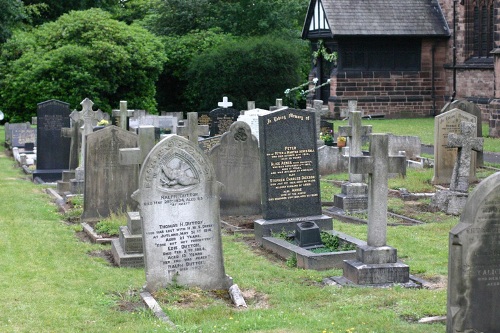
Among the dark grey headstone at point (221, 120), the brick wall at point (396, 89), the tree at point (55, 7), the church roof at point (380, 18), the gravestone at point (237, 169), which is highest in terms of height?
the tree at point (55, 7)

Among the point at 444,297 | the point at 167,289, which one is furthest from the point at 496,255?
the point at 167,289

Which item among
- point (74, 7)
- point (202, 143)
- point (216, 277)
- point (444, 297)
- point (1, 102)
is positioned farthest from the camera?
point (74, 7)

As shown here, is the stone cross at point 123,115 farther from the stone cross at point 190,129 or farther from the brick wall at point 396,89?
the brick wall at point 396,89

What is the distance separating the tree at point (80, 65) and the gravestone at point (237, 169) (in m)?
19.1

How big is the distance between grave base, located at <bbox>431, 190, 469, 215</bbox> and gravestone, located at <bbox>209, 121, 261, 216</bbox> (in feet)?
10.3

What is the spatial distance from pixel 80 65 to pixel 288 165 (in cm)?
2247

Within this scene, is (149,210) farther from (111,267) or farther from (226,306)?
(111,267)

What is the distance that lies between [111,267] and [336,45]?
93.9 feet

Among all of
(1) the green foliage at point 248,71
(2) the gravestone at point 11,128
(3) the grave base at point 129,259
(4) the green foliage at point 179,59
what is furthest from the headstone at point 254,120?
(4) the green foliage at point 179,59

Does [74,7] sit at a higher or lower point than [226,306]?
higher

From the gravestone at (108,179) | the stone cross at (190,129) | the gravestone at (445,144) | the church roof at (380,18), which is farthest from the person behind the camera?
the church roof at (380,18)

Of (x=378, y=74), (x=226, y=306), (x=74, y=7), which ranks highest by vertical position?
(x=74, y=7)

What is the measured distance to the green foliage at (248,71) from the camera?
1583 inches

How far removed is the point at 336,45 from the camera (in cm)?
3928
